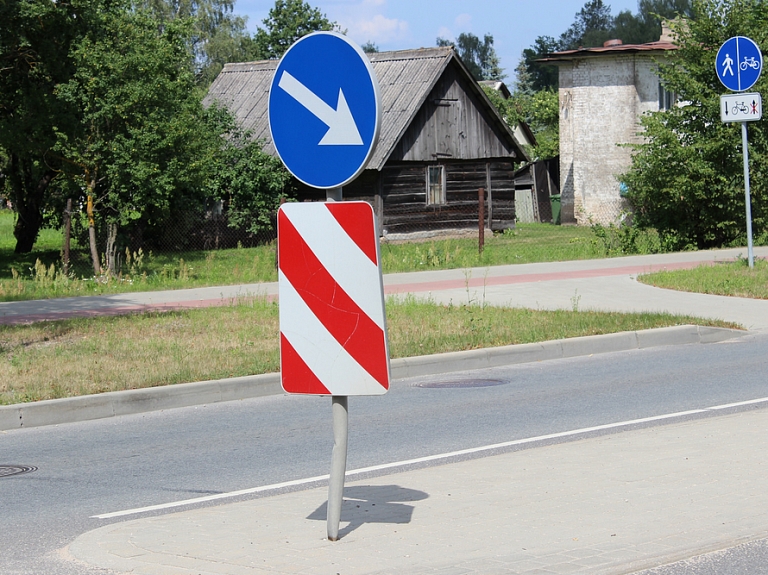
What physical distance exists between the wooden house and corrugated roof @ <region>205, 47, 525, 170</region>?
0.03m

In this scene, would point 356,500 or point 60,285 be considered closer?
point 356,500

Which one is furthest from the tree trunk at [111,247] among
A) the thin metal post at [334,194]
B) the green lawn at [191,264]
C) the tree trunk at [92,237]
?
the thin metal post at [334,194]

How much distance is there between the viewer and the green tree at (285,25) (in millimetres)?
79062

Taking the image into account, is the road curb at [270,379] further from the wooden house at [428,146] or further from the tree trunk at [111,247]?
the wooden house at [428,146]

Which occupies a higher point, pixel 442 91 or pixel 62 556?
pixel 442 91

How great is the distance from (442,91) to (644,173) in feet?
41.6

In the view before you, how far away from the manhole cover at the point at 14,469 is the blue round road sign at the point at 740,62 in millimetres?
14628

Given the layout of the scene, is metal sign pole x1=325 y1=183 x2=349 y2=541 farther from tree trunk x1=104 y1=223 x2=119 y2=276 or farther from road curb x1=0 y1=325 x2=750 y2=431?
tree trunk x1=104 y1=223 x2=119 y2=276

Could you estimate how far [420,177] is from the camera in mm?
36594

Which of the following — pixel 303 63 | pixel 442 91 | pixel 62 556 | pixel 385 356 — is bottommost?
pixel 62 556

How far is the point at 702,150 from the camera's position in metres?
24.6

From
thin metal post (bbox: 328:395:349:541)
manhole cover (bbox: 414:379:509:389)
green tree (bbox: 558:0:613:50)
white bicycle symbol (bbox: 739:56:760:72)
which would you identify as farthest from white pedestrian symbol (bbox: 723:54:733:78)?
green tree (bbox: 558:0:613:50)

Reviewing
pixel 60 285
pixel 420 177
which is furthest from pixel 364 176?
pixel 60 285

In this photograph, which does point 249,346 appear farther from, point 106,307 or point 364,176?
point 364,176
